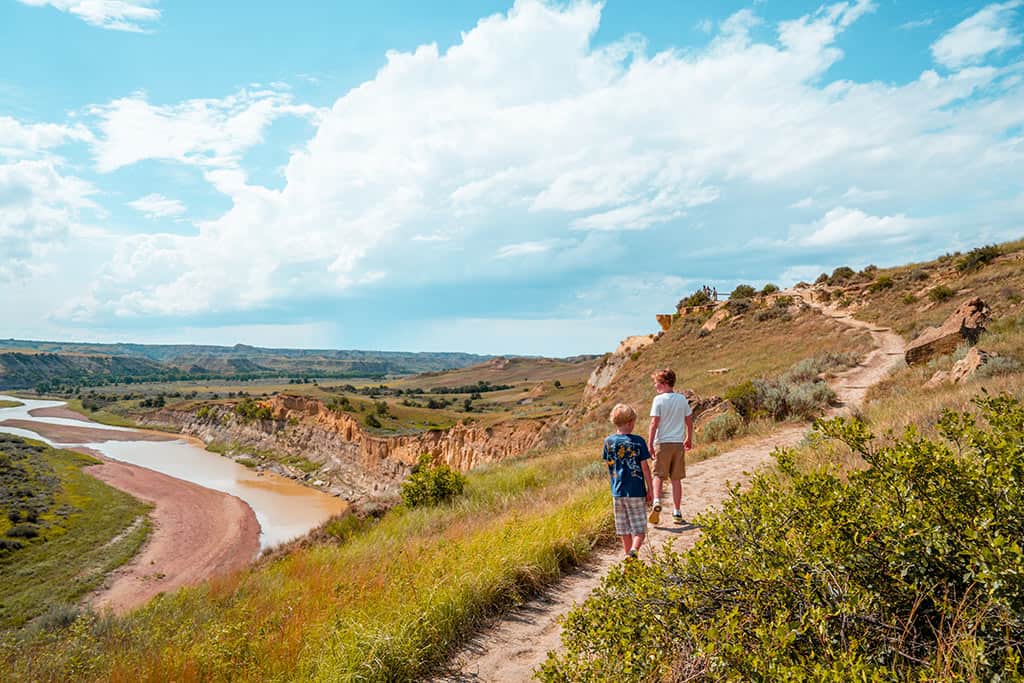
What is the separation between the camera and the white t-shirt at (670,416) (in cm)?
666

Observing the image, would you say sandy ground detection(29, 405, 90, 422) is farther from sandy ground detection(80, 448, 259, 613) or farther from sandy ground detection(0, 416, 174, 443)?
sandy ground detection(80, 448, 259, 613)

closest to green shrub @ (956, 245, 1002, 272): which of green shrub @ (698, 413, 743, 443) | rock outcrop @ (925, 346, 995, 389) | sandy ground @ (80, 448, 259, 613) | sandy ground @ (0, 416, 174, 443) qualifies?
rock outcrop @ (925, 346, 995, 389)

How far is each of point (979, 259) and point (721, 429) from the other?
3032cm

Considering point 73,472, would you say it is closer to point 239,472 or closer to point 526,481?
point 239,472

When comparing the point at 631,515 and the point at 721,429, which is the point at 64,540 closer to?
the point at 721,429

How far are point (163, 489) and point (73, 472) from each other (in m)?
9.53

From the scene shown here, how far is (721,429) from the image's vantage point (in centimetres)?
1308

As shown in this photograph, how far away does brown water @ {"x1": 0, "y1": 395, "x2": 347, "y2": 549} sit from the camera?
126ft

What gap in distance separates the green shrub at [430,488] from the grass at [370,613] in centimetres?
276

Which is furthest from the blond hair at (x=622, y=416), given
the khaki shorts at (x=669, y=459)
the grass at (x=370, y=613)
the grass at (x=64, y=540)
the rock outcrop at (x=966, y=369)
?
the grass at (x=64, y=540)

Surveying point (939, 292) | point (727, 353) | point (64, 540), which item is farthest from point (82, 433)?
point (939, 292)

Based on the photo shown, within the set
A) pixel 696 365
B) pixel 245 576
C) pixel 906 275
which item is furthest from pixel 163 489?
pixel 906 275

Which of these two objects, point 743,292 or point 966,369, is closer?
point 966,369

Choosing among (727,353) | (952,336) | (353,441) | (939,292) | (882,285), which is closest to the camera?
(952,336)
